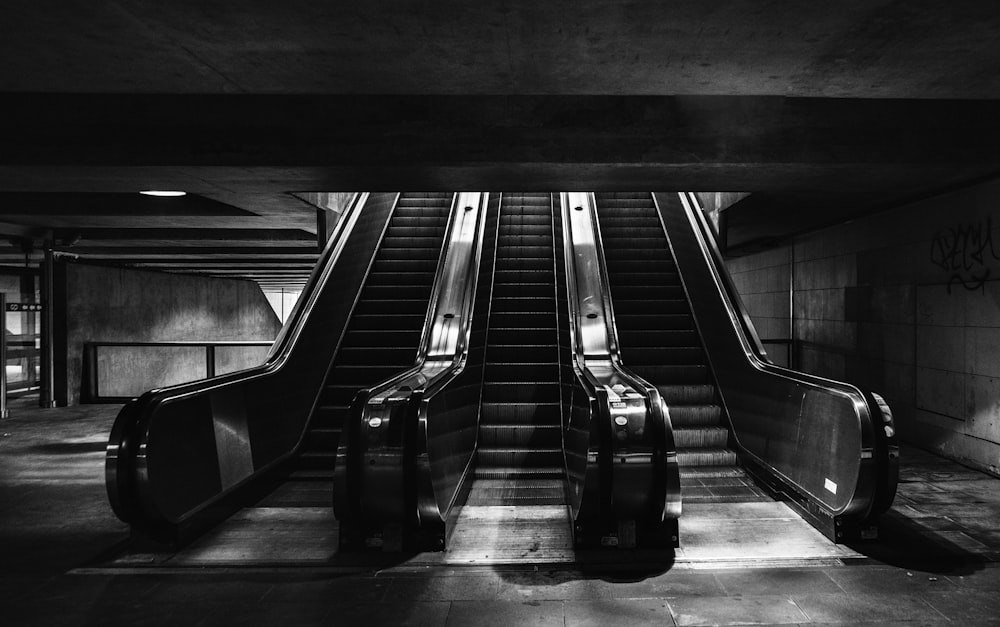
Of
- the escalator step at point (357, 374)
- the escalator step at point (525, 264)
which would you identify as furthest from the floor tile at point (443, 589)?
the escalator step at point (525, 264)

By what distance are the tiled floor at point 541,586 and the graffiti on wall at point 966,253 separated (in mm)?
2396

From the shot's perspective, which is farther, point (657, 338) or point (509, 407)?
point (657, 338)

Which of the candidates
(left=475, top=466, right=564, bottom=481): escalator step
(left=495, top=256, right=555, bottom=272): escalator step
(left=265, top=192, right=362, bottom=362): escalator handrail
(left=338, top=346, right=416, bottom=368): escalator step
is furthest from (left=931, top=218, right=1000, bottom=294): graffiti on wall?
(left=265, top=192, right=362, bottom=362): escalator handrail

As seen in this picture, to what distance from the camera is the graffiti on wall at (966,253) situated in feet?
19.1

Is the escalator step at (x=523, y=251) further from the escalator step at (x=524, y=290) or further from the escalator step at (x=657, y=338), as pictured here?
the escalator step at (x=657, y=338)

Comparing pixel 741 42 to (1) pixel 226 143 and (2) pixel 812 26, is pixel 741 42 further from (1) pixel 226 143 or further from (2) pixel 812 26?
(1) pixel 226 143

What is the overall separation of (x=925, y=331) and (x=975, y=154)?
2.61 meters

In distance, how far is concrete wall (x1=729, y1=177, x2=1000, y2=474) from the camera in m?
5.86

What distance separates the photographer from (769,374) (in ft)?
18.3

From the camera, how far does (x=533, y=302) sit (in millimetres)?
8117

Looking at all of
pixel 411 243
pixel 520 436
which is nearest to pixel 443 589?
pixel 520 436

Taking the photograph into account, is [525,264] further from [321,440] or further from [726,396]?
[321,440]

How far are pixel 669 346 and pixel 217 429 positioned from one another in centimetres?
494

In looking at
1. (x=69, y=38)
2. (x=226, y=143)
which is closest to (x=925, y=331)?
(x=226, y=143)
